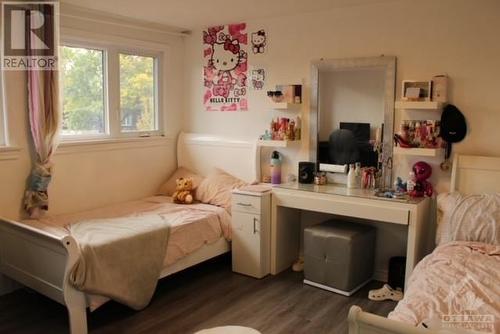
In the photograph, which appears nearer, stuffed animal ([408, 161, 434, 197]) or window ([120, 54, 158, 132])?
stuffed animal ([408, 161, 434, 197])

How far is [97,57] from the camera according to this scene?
3.97m

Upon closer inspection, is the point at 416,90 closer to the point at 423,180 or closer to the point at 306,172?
the point at 423,180

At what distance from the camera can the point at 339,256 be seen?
3350 mm

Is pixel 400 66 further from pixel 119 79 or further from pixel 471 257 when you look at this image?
pixel 119 79

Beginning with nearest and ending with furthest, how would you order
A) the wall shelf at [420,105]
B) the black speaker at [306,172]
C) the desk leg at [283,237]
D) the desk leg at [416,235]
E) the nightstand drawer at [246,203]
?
1. the desk leg at [416,235]
2. the wall shelf at [420,105]
3. the nightstand drawer at [246,203]
4. the desk leg at [283,237]
5. the black speaker at [306,172]

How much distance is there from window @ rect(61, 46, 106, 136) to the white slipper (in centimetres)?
278

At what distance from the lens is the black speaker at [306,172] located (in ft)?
12.6

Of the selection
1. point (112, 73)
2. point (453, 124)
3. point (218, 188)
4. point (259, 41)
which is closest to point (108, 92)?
point (112, 73)

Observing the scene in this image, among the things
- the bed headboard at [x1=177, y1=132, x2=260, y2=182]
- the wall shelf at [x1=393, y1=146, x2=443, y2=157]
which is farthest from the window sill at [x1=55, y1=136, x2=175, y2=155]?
the wall shelf at [x1=393, y1=146, x2=443, y2=157]

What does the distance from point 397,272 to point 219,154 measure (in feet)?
6.64

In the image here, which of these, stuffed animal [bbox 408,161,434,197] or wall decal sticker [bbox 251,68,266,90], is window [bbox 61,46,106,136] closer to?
wall decal sticker [bbox 251,68,266,90]

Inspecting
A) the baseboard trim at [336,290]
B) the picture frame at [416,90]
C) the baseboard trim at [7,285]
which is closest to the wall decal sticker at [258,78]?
the picture frame at [416,90]

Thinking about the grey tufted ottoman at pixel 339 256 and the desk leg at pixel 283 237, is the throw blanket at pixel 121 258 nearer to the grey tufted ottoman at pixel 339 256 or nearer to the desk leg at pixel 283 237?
the desk leg at pixel 283 237

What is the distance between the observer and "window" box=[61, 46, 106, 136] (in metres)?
3.74
